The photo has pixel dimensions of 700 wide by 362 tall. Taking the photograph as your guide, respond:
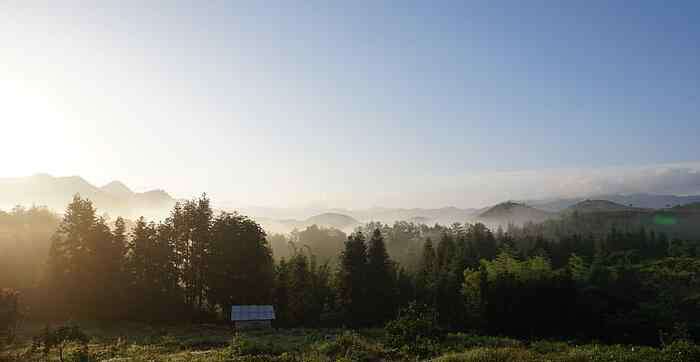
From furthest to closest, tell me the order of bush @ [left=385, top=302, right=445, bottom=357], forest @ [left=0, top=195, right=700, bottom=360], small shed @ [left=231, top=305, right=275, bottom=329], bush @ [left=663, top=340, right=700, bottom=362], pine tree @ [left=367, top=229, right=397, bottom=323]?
pine tree @ [left=367, top=229, right=397, bottom=323], forest @ [left=0, top=195, right=700, bottom=360], small shed @ [left=231, top=305, right=275, bottom=329], bush @ [left=385, top=302, right=445, bottom=357], bush @ [left=663, top=340, right=700, bottom=362]

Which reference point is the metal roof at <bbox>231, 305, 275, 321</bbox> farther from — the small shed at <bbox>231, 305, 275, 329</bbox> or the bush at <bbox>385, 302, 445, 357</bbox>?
the bush at <bbox>385, 302, 445, 357</bbox>

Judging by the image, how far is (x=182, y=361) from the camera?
24.2m

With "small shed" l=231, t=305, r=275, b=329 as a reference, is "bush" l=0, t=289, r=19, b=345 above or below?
above

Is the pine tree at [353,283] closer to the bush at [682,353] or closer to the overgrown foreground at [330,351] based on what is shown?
the overgrown foreground at [330,351]

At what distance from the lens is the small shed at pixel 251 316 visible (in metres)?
45.1

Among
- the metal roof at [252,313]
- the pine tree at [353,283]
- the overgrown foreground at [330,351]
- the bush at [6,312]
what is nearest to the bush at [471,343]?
the overgrown foreground at [330,351]

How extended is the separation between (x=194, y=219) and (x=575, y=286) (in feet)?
153

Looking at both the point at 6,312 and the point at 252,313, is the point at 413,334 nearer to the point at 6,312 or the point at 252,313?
the point at 252,313

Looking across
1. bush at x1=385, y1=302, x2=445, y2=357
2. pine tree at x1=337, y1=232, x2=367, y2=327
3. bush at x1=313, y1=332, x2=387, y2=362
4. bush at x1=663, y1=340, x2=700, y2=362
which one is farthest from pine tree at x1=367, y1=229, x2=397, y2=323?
bush at x1=663, y1=340, x2=700, y2=362

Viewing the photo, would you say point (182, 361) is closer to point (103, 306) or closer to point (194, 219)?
point (103, 306)

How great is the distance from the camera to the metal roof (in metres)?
45.4

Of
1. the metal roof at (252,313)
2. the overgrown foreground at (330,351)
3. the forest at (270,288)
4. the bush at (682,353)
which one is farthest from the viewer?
the forest at (270,288)

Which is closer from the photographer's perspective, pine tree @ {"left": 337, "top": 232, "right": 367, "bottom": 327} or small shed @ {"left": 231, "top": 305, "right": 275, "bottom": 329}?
small shed @ {"left": 231, "top": 305, "right": 275, "bottom": 329}

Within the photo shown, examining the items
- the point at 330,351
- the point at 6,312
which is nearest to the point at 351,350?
the point at 330,351
